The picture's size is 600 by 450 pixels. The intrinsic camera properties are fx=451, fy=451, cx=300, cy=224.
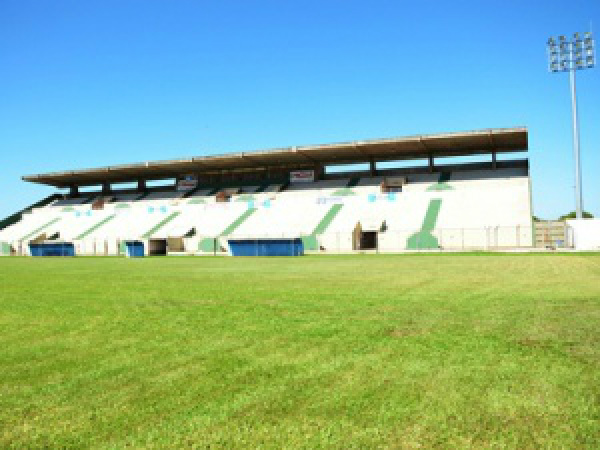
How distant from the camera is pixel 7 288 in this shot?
1362 cm

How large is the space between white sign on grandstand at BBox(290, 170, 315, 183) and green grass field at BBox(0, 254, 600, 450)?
47.3 meters

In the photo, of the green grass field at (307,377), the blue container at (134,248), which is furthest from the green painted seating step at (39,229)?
the green grass field at (307,377)

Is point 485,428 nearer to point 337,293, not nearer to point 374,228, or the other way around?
point 337,293

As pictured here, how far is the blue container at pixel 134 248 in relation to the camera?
4231cm

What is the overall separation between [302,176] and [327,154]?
5015 mm

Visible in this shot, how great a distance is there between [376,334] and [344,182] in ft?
156

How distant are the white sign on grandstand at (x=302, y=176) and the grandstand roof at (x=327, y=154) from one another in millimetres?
1275

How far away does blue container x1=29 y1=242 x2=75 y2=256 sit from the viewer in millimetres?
48031

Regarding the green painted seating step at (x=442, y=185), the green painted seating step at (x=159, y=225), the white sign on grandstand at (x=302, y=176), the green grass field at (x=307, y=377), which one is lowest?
the green grass field at (x=307, y=377)

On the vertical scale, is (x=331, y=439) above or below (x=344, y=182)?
below

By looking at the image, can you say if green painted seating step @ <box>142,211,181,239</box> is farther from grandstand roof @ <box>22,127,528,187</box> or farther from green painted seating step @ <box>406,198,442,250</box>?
green painted seating step @ <box>406,198,442,250</box>

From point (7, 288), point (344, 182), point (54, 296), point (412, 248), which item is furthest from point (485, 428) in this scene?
point (344, 182)

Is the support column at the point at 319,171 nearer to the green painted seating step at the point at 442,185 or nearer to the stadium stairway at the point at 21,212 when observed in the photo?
the green painted seating step at the point at 442,185

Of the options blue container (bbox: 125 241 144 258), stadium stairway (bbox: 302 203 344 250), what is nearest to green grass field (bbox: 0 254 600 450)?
stadium stairway (bbox: 302 203 344 250)
